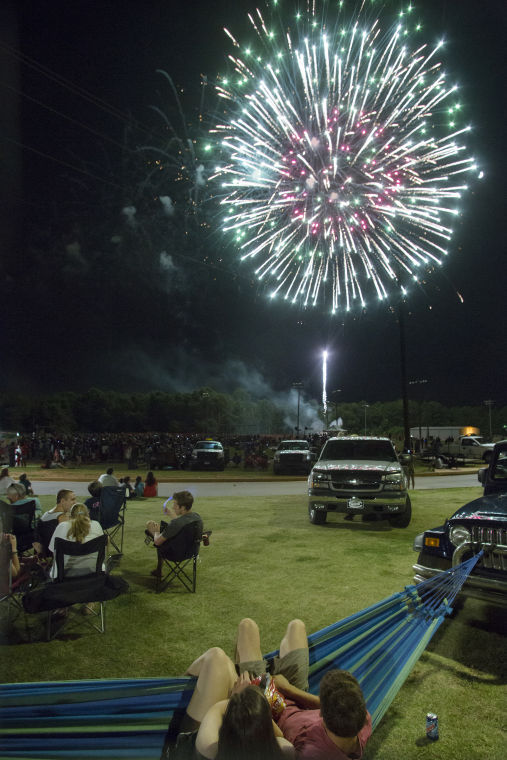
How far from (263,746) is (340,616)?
3291 millimetres

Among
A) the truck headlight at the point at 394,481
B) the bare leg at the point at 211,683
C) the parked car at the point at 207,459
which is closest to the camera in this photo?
the bare leg at the point at 211,683

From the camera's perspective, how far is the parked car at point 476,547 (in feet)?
14.4

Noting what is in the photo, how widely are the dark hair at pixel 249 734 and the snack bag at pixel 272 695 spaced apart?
17.3 inches

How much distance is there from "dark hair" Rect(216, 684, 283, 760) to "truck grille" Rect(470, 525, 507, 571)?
3031 mm

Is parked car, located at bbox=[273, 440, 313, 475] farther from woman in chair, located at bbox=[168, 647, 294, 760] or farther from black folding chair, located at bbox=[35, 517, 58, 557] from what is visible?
woman in chair, located at bbox=[168, 647, 294, 760]

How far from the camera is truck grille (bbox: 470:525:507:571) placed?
14.5 ft

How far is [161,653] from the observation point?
4.41m

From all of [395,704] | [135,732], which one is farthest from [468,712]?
[135,732]

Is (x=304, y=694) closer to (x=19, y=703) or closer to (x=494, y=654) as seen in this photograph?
(x=19, y=703)

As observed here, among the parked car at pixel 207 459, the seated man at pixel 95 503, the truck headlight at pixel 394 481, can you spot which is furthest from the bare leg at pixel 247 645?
the parked car at pixel 207 459

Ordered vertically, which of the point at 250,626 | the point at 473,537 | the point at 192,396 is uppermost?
the point at 192,396

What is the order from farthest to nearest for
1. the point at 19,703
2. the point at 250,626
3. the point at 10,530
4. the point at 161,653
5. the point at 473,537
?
1. the point at 10,530
2. the point at 473,537
3. the point at 161,653
4. the point at 250,626
5. the point at 19,703

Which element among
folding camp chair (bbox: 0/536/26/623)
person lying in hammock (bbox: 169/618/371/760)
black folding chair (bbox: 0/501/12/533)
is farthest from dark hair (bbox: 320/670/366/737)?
black folding chair (bbox: 0/501/12/533)

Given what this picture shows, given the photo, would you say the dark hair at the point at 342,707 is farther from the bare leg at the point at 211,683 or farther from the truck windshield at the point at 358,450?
the truck windshield at the point at 358,450
